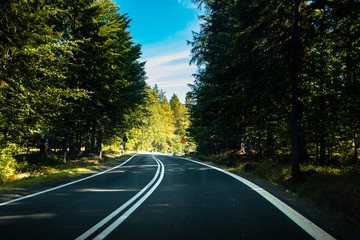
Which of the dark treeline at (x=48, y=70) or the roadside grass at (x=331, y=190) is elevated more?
the dark treeline at (x=48, y=70)

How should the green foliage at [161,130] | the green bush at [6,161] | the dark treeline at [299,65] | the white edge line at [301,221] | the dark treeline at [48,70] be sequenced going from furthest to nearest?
the green foliage at [161,130], the dark treeline at [48,70], the green bush at [6,161], the dark treeline at [299,65], the white edge line at [301,221]

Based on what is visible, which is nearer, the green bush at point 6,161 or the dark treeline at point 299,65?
the dark treeline at point 299,65

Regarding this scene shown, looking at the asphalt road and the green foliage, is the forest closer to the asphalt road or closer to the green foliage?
the asphalt road

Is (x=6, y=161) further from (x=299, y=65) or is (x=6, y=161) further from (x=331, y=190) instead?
(x=299, y=65)

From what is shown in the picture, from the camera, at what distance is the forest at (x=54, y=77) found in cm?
935

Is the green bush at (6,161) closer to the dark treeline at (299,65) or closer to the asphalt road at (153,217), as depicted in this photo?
the asphalt road at (153,217)

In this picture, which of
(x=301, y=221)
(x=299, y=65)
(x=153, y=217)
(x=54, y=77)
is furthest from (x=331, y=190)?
(x=54, y=77)

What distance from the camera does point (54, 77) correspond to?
36.7 ft

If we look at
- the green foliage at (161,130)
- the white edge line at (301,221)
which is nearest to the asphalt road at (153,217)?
the white edge line at (301,221)

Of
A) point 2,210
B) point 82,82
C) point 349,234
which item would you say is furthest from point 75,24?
point 349,234

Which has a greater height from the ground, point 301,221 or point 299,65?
point 299,65

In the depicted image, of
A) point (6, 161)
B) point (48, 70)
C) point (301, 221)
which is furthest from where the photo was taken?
point (48, 70)

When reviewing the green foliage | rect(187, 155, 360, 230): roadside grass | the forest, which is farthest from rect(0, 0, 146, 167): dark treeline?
the green foliage

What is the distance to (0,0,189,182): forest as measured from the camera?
30.7 feet
